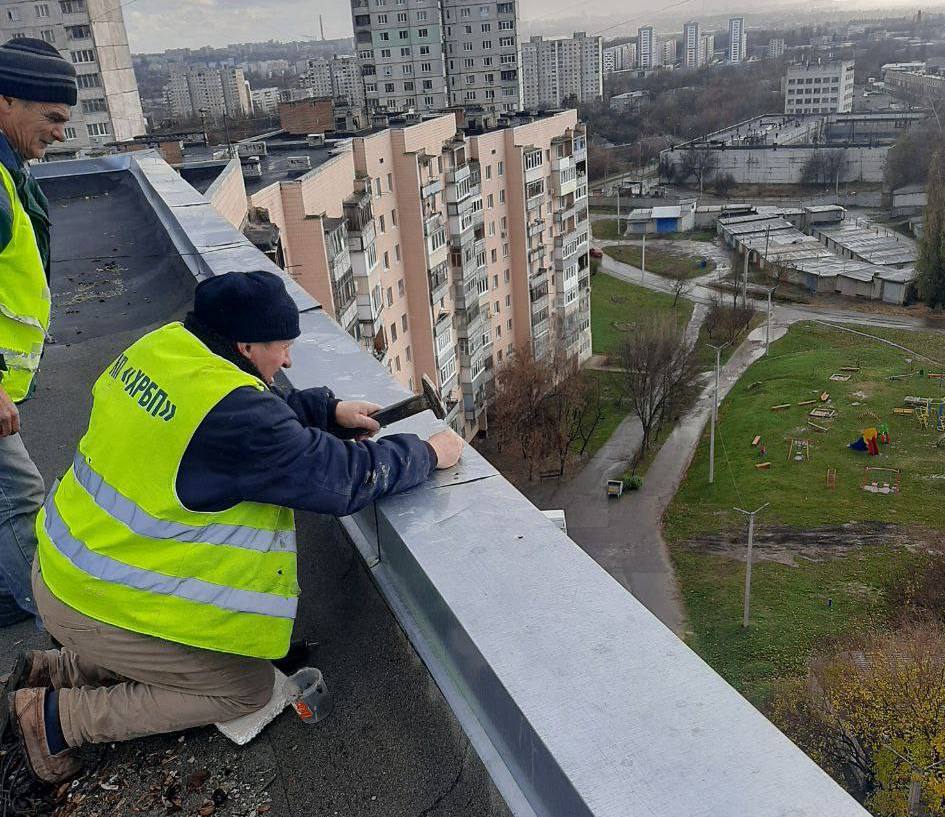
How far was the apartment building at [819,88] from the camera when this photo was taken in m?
82.2

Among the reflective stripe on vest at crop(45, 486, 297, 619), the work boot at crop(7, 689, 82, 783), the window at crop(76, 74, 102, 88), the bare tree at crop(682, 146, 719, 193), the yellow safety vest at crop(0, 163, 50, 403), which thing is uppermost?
Result: the window at crop(76, 74, 102, 88)

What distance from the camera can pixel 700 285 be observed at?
4328 centimetres

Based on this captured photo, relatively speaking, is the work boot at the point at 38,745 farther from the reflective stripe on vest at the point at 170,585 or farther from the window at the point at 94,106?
the window at the point at 94,106

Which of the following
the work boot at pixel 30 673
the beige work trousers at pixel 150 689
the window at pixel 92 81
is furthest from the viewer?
the window at pixel 92 81

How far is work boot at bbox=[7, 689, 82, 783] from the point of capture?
82.6 inches

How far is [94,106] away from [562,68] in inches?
2925

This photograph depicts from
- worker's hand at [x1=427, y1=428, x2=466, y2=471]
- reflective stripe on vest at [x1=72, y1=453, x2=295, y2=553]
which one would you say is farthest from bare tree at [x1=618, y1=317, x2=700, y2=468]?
reflective stripe on vest at [x1=72, y1=453, x2=295, y2=553]

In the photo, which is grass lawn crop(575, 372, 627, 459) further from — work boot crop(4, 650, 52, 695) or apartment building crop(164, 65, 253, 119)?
apartment building crop(164, 65, 253, 119)

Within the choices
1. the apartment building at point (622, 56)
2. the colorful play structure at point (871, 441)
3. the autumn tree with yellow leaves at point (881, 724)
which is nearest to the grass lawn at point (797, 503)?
the colorful play structure at point (871, 441)

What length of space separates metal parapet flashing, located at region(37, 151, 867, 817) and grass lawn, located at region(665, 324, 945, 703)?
14.3m

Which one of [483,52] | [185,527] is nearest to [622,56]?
[483,52]

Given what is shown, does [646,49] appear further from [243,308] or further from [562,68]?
[243,308]

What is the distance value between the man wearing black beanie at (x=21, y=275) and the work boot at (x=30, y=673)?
39 centimetres

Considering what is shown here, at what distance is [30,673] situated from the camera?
7.67 ft
